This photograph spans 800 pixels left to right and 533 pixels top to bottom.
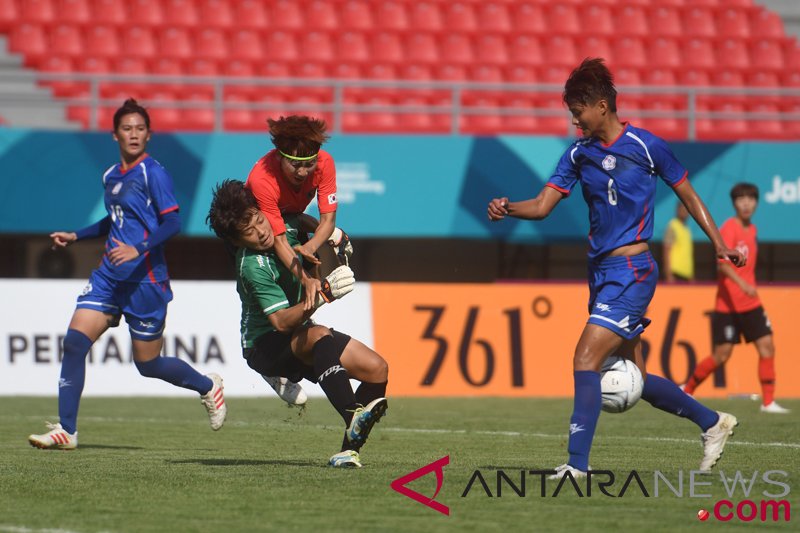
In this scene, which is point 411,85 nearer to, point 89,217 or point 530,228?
point 530,228

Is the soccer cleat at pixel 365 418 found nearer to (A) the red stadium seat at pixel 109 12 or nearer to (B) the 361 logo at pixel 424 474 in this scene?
(B) the 361 logo at pixel 424 474

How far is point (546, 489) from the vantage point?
21.0 feet

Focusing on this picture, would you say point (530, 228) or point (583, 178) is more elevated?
point (583, 178)

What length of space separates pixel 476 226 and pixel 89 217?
4.69m

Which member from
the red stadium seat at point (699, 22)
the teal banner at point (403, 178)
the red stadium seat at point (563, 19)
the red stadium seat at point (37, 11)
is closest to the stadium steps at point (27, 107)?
the red stadium seat at point (37, 11)

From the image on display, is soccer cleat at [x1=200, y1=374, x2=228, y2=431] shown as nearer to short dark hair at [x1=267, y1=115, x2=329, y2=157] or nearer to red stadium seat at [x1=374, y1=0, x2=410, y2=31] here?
short dark hair at [x1=267, y1=115, x2=329, y2=157]

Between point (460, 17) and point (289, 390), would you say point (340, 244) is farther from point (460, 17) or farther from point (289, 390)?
point (460, 17)

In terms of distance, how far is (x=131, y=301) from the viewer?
882 cm

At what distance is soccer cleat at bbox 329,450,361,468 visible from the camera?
7348 mm

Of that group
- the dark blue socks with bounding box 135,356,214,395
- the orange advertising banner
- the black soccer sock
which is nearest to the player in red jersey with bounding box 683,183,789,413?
the orange advertising banner

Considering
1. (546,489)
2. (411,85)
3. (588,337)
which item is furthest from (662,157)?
(411,85)

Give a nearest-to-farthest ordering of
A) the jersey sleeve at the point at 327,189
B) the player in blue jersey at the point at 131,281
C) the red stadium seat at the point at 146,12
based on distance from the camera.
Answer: the jersey sleeve at the point at 327,189, the player in blue jersey at the point at 131,281, the red stadium seat at the point at 146,12

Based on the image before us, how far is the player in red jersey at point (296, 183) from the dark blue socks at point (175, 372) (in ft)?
5.33

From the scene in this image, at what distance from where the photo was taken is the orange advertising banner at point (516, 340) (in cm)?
1481
